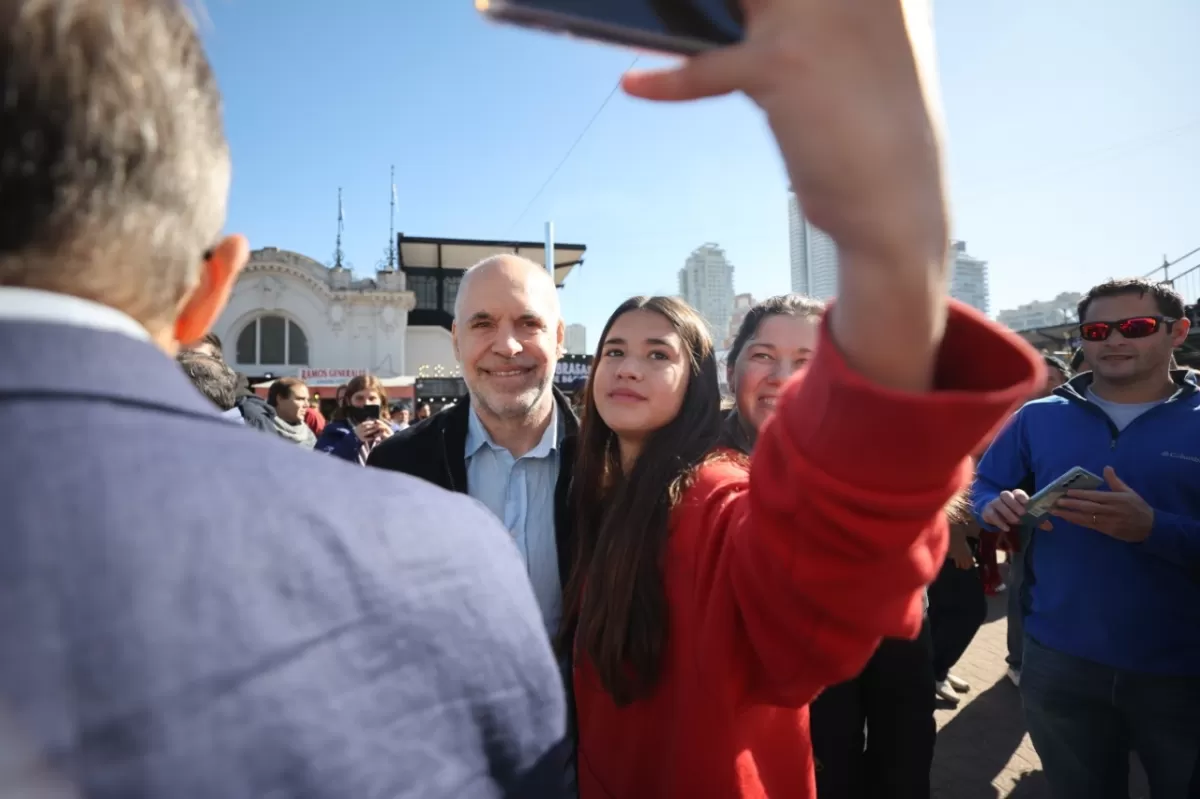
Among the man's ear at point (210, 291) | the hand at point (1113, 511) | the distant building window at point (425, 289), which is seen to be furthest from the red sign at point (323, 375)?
the man's ear at point (210, 291)

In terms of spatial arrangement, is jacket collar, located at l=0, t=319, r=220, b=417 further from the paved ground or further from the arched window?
the arched window

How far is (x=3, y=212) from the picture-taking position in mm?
506

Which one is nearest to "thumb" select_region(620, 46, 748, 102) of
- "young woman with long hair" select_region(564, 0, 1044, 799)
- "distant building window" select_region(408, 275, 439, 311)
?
"young woman with long hair" select_region(564, 0, 1044, 799)

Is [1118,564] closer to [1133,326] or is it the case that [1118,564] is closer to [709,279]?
[1133,326]

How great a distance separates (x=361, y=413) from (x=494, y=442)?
3.06 metres

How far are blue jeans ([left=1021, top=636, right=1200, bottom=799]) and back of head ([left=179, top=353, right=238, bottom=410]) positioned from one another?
→ 4170 mm

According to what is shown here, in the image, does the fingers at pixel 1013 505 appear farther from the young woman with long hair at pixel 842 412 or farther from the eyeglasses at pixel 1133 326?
the young woman with long hair at pixel 842 412

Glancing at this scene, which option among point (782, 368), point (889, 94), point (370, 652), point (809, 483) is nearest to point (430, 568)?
point (370, 652)

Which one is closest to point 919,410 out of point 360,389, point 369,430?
point 369,430

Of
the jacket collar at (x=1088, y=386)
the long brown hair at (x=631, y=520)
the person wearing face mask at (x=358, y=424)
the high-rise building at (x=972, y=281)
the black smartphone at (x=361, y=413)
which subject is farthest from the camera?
the high-rise building at (x=972, y=281)

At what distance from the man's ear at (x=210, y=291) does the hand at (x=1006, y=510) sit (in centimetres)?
285

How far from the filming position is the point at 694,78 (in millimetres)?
582

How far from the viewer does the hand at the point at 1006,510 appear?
8.37 feet

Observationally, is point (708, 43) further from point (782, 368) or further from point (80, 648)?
point (782, 368)
